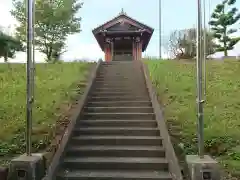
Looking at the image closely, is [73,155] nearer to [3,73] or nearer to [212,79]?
[212,79]

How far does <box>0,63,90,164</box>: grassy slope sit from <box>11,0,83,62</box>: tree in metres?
9.28

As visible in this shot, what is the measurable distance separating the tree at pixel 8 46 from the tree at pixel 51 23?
59.1 inches

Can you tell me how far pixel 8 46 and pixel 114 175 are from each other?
17216mm

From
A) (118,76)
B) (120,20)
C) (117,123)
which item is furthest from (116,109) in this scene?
(120,20)

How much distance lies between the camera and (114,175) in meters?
4.97

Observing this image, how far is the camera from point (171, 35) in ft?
113

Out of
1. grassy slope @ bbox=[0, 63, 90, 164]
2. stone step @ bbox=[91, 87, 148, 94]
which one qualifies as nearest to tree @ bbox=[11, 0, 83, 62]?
grassy slope @ bbox=[0, 63, 90, 164]

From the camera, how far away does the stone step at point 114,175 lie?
4.87 metres

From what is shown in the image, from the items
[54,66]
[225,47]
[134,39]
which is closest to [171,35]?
[225,47]

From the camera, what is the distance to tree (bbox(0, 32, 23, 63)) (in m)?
19.4

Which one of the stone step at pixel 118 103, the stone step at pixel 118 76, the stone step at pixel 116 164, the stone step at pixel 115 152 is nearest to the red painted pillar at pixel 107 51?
the stone step at pixel 118 76

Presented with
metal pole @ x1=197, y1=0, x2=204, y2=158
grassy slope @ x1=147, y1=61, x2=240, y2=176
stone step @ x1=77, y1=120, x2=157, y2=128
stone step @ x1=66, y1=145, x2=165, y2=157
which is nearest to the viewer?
metal pole @ x1=197, y1=0, x2=204, y2=158

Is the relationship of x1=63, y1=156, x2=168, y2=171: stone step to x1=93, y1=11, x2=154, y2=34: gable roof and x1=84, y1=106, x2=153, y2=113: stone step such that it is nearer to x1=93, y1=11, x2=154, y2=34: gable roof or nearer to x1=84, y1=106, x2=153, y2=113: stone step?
x1=84, y1=106, x2=153, y2=113: stone step

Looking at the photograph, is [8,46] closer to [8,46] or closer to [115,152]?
[8,46]
